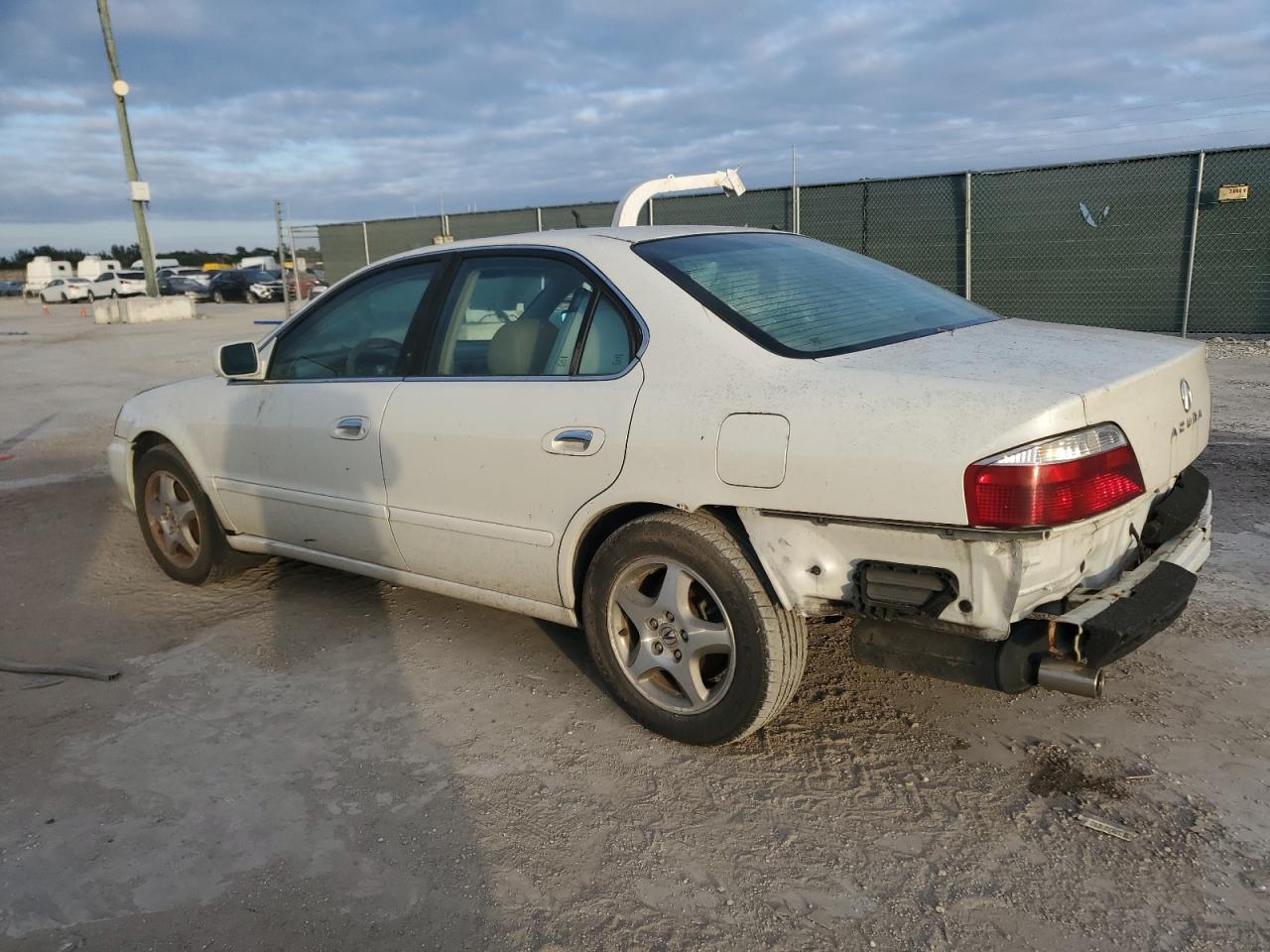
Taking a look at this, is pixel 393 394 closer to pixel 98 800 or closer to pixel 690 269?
pixel 690 269

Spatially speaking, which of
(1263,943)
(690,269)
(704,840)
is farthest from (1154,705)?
(690,269)

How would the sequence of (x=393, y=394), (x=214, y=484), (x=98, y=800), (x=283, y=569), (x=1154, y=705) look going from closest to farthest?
(x=98, y=800) → (x=1154, y=705) → (x=393, y=394) → (x=214, y=484) → (x=283, y=569)

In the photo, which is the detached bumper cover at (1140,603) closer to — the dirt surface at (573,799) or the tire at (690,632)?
the dirt surface at (573,799)

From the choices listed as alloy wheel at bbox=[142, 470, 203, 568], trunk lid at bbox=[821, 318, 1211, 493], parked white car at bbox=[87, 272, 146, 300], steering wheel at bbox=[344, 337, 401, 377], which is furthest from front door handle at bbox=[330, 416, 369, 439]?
parked white car at bbox=[87, 272, 146, 300]

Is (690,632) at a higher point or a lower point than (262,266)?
lower

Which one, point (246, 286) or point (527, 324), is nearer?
point (527, 324)

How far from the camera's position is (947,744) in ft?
10.00

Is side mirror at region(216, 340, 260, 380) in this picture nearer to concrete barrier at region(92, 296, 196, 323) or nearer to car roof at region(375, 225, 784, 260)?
car roof at region(375, 225, 784, 260)

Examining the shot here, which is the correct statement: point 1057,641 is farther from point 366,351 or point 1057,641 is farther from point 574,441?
point 366,351

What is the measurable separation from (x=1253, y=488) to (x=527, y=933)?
4.88m

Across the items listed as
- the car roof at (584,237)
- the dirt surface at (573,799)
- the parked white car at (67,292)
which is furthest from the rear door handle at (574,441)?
the parked white car at (67,292)

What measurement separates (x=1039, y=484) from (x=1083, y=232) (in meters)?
11.0

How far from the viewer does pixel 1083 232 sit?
39.1 ft

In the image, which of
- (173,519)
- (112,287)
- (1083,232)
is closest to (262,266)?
(112,287)
